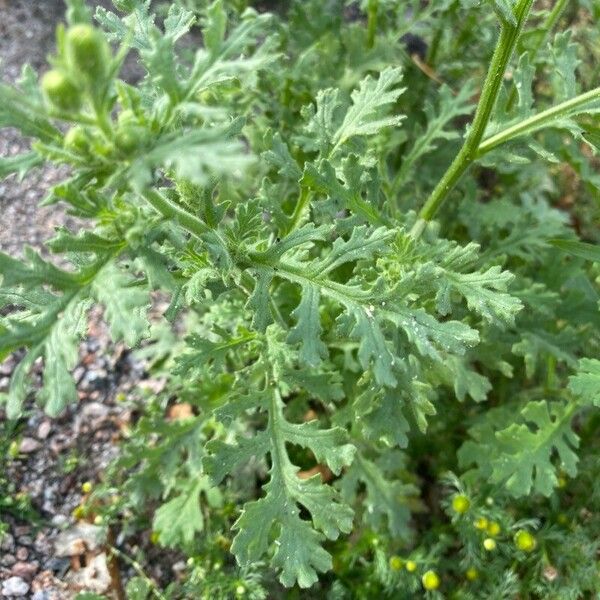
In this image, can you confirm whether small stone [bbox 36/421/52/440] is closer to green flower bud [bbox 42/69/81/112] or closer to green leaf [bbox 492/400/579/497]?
green leaf [bbox 492/400/579/497]

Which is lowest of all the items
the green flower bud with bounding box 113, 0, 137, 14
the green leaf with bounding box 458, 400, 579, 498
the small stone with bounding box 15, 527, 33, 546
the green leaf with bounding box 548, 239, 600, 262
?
the small stone with bounding box 15, 527, 33, 546

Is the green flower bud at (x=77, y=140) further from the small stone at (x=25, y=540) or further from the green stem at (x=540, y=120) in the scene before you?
the small stone at (x=25, y=540)

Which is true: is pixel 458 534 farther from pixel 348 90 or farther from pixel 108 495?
pixel 348 90

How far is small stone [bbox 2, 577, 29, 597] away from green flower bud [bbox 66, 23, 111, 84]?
7.30ft

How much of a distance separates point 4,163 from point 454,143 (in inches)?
97.3

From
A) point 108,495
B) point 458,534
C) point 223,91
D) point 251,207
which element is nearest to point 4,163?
point 251,207

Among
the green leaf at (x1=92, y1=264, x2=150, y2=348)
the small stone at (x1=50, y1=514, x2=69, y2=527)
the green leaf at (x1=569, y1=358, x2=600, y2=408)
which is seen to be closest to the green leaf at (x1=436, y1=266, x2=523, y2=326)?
the green leaf at (x1=569, y1=358, x2=600, y2=408)


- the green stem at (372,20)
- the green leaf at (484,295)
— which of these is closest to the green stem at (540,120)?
the green leaf at (484,295)

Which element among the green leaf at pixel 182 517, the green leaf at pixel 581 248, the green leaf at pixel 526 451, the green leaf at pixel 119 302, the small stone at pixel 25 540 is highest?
the green leaf at pixel 119 302

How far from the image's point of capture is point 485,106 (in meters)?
2.40

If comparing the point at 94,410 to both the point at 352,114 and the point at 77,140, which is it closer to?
the point at 352,114

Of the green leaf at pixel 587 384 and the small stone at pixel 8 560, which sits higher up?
the green leaf at pixel 587 384

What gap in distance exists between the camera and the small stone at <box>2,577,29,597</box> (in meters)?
2.98

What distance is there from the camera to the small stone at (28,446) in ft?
10.9
